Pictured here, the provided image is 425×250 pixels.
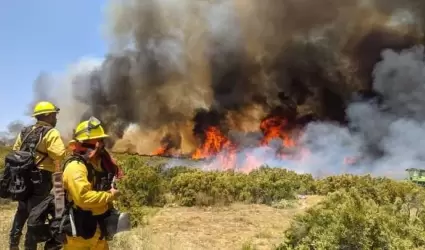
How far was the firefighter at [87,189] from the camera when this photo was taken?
13.5 feet

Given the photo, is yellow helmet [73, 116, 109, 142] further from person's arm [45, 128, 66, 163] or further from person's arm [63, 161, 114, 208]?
person's arm [45, 128, 66, 163]

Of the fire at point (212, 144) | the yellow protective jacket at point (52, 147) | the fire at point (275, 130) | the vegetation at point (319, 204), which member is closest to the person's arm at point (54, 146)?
the yellow protective jacket at point (52, 147)

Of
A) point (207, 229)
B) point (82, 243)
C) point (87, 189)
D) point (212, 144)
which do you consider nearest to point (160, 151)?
point (212, 144)

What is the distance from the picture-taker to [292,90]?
33906mm

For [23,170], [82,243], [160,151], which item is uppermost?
[160,151]

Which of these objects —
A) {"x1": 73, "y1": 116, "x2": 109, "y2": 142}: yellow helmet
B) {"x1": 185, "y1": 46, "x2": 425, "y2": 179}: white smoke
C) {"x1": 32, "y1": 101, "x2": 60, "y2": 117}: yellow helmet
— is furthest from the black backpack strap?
{"x1": 185, "y1": 46, "x2": 425, "y2": 179}: white smoke

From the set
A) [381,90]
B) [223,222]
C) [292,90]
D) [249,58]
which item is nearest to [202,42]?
[249,58]

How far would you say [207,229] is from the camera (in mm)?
9633

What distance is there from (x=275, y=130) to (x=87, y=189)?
1120 inches

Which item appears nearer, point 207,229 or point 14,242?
point 14,242

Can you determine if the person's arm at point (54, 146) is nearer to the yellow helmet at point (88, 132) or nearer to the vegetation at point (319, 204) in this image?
the yellow helmet at point (88, 132)

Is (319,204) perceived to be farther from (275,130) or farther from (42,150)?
(275,130)

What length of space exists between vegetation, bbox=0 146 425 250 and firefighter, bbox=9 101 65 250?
3049 millimetres

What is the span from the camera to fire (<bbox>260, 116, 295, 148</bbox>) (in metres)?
30.9
